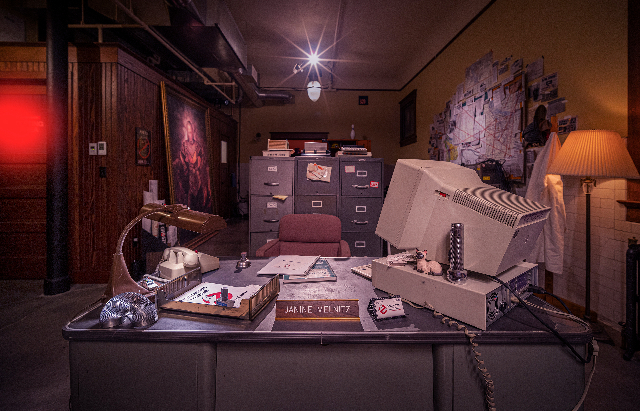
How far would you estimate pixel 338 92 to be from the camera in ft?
22.5

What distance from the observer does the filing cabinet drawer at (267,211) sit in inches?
116

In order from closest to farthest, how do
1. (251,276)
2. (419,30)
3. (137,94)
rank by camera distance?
(251,276)
(137,94)
(419,30)

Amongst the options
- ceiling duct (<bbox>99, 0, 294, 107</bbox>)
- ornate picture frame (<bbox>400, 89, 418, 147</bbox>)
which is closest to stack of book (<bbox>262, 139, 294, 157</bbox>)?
ceiling duct (<bbox>99, 0, 294, 107</bbox>)

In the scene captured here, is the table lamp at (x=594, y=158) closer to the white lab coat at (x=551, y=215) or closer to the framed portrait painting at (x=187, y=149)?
the white lab coat at (x=551, y=215)

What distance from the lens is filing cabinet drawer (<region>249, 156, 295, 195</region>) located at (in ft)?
9.61

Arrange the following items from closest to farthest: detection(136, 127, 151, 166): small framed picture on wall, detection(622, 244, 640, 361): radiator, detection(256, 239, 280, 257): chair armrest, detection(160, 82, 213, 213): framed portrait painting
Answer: detection(622, 244, 640, 361): radiator → detection(256, 239, 280, 257): chair armrest → detection(136, 127, 151, 166): small framed picture on wall → detection(160, 82, 213, 213): framed portrait painting

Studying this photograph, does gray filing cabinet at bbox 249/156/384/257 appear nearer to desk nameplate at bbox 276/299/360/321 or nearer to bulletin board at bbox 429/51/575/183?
bulletin board at bbox 429/51/575/183

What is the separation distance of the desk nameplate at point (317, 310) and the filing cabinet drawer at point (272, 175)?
2.12m

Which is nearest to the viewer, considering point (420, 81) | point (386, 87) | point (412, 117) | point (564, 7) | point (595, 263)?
point (595, 263)

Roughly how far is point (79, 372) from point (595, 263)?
3.02 m

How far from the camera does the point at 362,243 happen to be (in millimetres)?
3035

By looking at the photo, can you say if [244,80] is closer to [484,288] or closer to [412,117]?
[412,117]

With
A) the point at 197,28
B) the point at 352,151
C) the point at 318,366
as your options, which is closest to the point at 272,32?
the point at 197,28

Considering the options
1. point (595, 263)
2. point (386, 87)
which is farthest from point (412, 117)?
point (595, 263)
